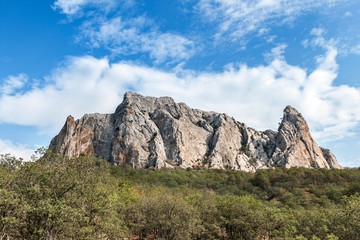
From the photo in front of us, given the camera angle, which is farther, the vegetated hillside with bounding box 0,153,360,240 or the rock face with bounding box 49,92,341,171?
the rock face with bounding box 49,92,341,171

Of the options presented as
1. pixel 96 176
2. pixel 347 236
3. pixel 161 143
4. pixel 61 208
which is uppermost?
pixel 161 143

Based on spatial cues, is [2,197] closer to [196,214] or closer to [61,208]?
[61,208]

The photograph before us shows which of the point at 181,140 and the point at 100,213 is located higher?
the point at 181,140

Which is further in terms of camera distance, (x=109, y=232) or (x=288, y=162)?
(x=288, y=162)

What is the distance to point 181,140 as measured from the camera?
471 feet

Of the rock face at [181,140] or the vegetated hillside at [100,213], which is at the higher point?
the rock face at [181,140]

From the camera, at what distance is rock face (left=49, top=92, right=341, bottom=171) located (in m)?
132

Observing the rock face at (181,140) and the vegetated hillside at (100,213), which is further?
the rock face at (181,140)

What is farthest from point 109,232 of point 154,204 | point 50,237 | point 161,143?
point 161,143

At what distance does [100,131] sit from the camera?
14250 centimetres

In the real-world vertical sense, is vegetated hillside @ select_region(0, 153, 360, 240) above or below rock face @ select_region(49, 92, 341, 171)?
below

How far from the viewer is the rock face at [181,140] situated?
132 m

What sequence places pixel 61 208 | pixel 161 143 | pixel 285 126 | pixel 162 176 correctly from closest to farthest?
pixel 61 208
pixel 162 176
pixel 161 143
pixel 285 126

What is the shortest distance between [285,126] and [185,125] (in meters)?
76.6
